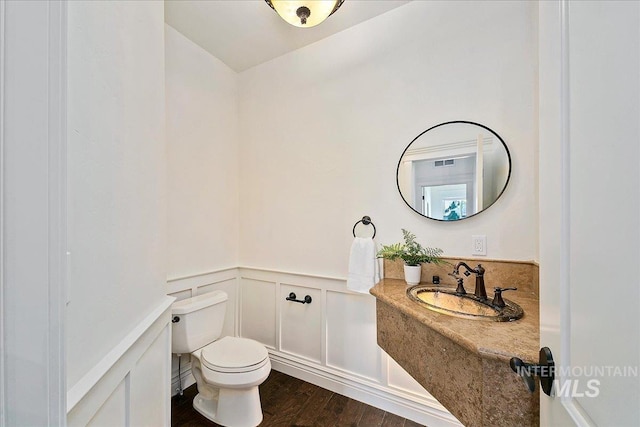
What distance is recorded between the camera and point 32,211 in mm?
357

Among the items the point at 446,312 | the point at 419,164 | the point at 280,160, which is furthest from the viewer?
the point at 280,160

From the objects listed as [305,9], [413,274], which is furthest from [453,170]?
[305,9]

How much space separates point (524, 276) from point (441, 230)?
1.58 ft

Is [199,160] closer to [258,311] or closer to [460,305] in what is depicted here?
[258,311]

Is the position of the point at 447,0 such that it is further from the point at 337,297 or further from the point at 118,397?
the point at 118,397

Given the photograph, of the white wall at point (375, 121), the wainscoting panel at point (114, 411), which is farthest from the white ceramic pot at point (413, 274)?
the wainscoting panel at point (114, 411)

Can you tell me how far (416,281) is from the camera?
1.69m

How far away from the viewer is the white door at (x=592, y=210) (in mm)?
397

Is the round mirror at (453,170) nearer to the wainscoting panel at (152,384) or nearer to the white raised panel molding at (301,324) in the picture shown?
the white raised panel molding at (301,324)

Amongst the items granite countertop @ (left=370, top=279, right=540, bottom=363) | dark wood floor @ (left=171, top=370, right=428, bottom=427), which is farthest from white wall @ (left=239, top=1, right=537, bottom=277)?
dark wood floor @ (left=171, top=370, right=428, bottom=427)

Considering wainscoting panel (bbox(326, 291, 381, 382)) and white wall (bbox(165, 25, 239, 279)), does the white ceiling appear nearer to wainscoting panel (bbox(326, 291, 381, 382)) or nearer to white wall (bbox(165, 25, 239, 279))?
white wall (bbox(165, 25, 239, 279))

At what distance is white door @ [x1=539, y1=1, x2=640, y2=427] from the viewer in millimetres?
397

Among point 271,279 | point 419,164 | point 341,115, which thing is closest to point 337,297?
point 271,279

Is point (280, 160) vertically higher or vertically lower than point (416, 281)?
higher
